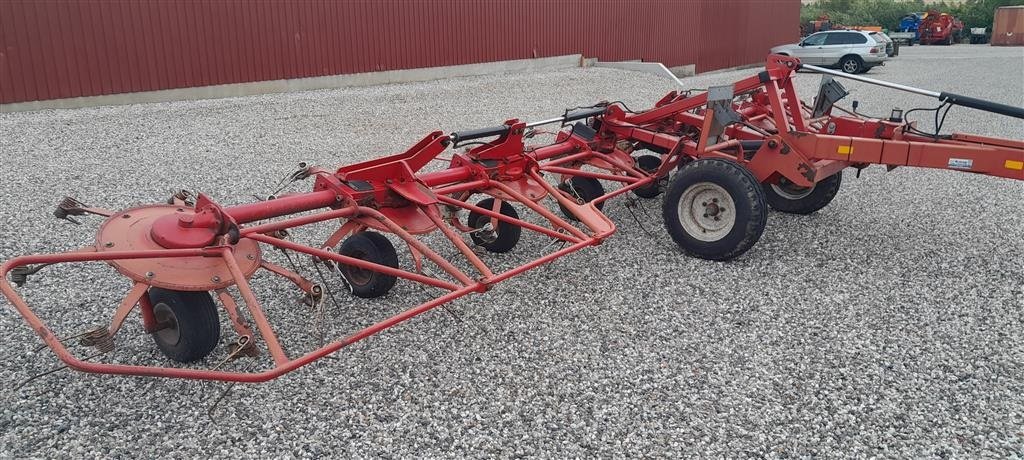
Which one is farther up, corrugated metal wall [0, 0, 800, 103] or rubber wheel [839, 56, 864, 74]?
corrugated metal wall [0, 0, 800, 103]

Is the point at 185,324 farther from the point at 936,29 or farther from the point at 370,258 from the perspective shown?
the point at 936,29

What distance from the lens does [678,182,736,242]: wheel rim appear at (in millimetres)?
5293

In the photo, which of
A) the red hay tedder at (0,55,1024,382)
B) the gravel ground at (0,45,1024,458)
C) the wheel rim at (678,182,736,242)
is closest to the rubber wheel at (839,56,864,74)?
the gravel ground at (0,45,1024,458)

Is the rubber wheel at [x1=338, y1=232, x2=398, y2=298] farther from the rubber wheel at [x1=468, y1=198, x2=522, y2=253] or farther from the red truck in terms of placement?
the red truck

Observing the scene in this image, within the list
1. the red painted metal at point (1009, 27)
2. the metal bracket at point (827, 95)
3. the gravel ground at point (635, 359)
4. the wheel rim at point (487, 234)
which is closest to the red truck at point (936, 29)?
the red painted metal at point (1009, 27)

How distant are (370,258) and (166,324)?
1.31m

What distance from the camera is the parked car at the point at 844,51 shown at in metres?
23.9

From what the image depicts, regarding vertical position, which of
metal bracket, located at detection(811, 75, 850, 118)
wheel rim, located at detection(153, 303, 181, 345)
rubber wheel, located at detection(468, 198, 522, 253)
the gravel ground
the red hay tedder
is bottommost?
the gravel ground

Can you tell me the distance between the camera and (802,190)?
661cm

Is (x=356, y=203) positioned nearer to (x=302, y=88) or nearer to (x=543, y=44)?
(x=302, y=88)

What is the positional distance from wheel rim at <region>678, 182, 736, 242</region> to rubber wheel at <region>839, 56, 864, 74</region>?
21528mm

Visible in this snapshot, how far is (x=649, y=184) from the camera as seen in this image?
695 cm

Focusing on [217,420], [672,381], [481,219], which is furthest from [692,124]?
[217,420]

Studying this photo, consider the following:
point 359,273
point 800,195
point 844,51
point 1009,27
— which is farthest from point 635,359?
point 1009,27
